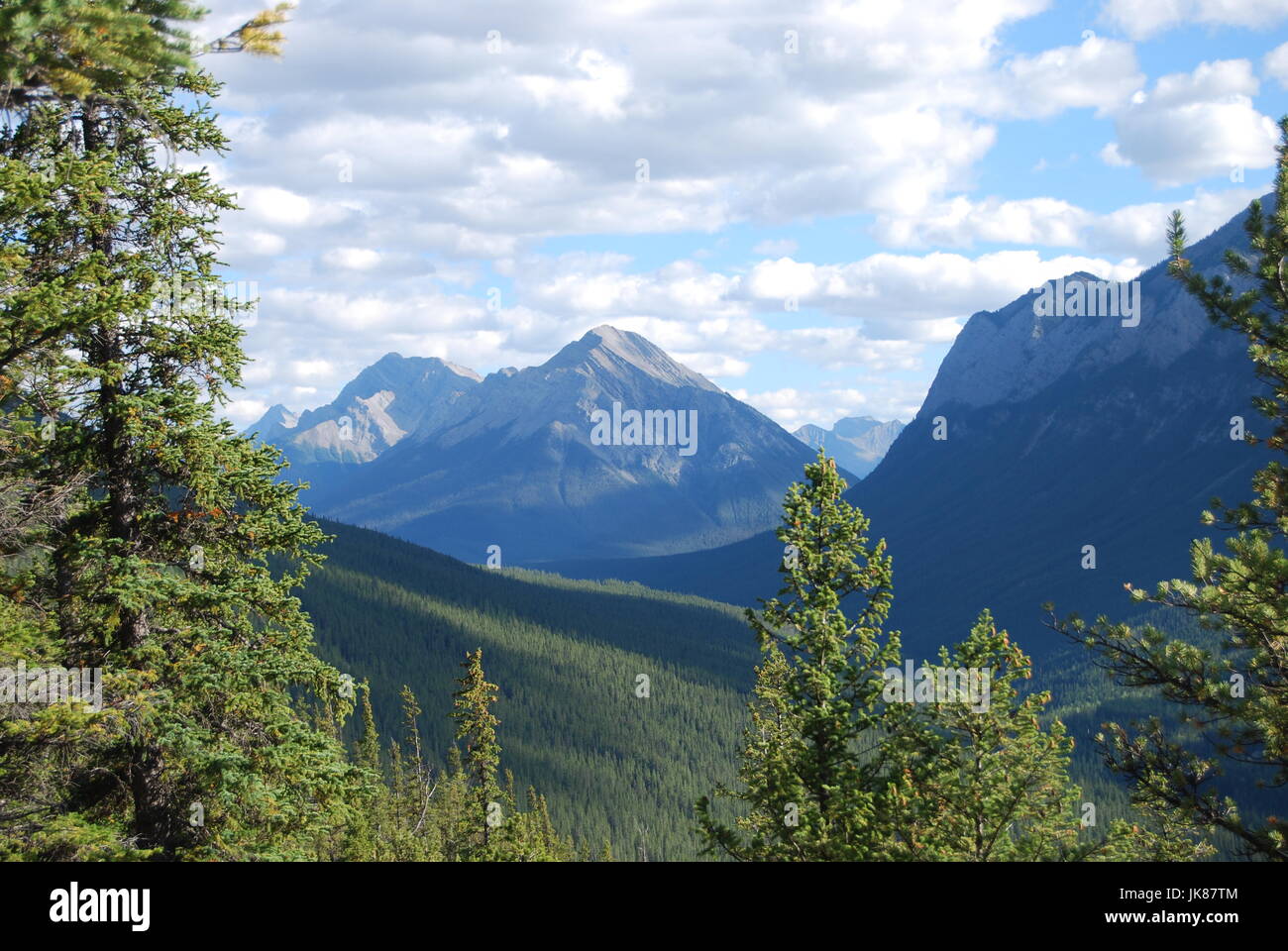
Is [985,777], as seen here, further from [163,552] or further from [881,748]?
[163,552]

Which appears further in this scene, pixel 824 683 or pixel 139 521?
pixel 824 683

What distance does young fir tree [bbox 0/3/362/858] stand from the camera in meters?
13.7

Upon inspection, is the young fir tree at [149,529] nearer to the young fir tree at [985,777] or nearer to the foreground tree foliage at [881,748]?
the foreground tree foliage at [881,748]

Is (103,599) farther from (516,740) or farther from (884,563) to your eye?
(516,740)

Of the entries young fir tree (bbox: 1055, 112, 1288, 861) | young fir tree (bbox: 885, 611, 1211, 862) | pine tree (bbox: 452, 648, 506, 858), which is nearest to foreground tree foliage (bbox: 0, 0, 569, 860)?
young fir tree (bbox: 885, 611, 1211, 862)

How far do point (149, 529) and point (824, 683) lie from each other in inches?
527

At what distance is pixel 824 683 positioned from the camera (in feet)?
67.6

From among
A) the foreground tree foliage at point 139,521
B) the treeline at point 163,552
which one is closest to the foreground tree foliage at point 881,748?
the treeline at point 163,552

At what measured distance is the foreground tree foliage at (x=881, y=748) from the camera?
798 inches

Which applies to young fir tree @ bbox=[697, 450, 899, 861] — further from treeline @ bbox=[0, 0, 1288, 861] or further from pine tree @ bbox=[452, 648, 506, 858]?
pine tree @ bbox=[452, 648, 506, 858]

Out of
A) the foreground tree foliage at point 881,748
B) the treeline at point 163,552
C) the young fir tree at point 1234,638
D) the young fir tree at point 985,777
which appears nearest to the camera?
the treeline at point 163,552

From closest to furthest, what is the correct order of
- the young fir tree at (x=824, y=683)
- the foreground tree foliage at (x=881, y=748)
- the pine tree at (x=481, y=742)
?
the young fir tree at (x=824, y=683), the foreground tree foliage at (x=881, y=748), the pine tree at (x=481, y=742)

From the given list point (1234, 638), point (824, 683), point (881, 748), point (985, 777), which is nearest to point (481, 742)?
point (881, 748)

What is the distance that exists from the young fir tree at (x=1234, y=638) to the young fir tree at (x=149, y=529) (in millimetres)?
13540
